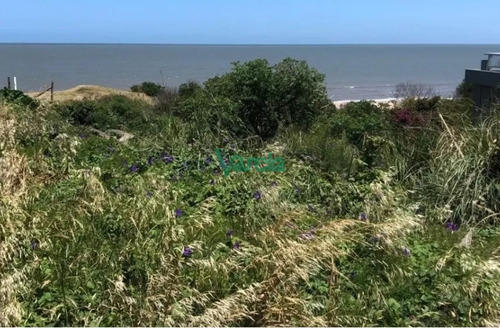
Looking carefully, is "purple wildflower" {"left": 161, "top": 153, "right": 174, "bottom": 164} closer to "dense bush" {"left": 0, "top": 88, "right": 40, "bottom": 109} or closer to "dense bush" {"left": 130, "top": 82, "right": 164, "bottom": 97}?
"dense bush" {"left": 0, "top": 88, "right": 40, "bottom": 109}

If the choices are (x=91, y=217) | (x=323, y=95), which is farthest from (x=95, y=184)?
(x=323, y=95)

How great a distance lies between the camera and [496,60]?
14.7 meters

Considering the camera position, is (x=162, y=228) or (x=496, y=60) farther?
(x=496, y=60)

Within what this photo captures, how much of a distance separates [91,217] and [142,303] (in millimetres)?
1209

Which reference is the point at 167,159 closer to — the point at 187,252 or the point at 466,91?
the point at 187,252

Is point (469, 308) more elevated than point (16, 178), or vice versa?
point (16, 178)

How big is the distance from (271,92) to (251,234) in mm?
6777

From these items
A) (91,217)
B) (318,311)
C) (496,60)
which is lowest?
(318,311)

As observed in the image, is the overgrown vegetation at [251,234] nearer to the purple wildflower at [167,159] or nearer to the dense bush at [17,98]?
the purple wildflower at [167,159]

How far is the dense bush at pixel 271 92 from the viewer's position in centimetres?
1026

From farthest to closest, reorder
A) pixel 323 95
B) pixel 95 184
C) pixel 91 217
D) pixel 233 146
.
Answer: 1. pixel 323 95
2. pixel 233 146
3. pixel 95 184
4. pixel 91 217

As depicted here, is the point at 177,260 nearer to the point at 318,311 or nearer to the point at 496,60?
the point at 318,311

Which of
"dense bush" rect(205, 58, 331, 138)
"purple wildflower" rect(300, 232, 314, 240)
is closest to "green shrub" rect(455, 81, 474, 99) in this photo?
"dense bush" rect(205, 58, 331, 138)

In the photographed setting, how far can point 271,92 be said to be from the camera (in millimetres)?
10352
